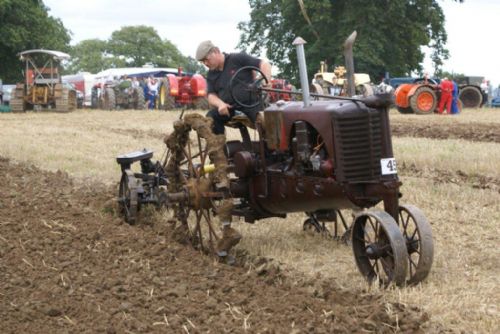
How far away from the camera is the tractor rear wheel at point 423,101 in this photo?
1045 inches

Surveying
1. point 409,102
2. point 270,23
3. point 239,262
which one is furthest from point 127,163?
point 270,23

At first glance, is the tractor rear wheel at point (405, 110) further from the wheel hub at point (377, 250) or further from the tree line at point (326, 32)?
the wheel hub at point (377, 250)

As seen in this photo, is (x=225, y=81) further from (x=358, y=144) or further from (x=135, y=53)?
(x=135, y=53)

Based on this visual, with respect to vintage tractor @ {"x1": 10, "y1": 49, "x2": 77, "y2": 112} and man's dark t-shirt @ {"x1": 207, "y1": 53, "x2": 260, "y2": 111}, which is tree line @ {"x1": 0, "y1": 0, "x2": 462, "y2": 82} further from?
man's dark t-shirt @ {"x1": 207, "y1": 53, "x2": 260, "y2": 111}

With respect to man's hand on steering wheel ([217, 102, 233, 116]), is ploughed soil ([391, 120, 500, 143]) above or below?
below

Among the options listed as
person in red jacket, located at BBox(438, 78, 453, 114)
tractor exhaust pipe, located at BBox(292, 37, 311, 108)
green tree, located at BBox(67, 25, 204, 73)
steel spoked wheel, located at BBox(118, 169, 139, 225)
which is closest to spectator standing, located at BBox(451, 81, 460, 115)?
person in red jacket, located at BBox(438, 78, 453, 114)

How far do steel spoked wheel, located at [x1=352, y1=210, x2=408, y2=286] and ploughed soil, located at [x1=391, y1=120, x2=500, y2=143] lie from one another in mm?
10337

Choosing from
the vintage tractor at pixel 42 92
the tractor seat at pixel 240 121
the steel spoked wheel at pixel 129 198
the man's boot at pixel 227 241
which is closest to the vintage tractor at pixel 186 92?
the vintage tractor at pixel 42 92

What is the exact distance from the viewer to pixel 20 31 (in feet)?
143

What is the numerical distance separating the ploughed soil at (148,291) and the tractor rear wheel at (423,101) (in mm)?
20042

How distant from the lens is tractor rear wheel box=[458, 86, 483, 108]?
32562 millimetres

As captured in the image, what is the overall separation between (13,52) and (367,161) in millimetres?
41483

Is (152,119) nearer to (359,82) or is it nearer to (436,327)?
(359,82)

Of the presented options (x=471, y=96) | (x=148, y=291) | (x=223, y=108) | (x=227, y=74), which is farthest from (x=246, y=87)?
(x=471, y=96)
